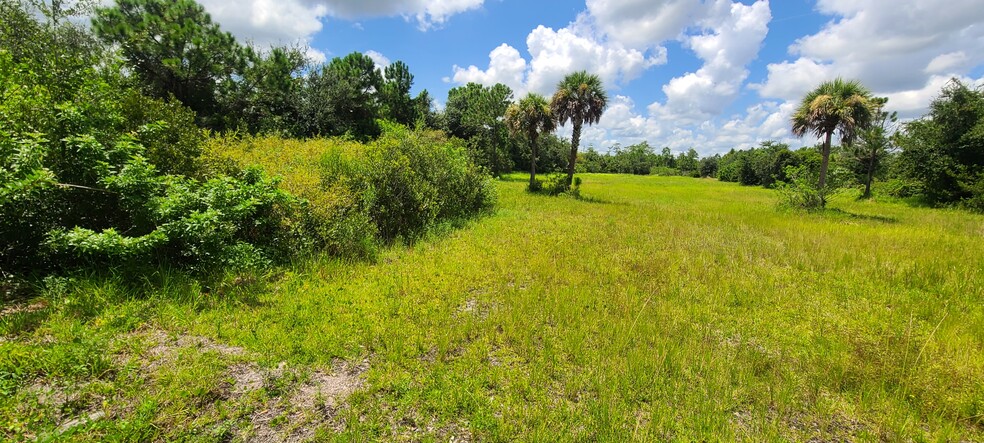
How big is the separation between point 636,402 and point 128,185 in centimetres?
647

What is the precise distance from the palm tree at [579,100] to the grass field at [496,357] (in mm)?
15585

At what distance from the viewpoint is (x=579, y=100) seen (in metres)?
20.3

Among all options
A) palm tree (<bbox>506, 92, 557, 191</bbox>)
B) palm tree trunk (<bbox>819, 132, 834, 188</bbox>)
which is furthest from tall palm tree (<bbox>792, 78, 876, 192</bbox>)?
palm tree (<bbox>506, 92, 557, 191</bbox>)

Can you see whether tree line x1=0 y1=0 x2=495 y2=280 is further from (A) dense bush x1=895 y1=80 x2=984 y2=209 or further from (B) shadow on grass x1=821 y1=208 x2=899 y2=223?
(A) dense bush x1=895 y1=80 x2=984 y2=209

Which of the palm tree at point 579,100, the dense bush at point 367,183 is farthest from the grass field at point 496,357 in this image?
the palm tree at point 579,100

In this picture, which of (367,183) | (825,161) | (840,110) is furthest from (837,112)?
(367,183)

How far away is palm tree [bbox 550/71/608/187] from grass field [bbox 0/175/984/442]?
51.1 feet

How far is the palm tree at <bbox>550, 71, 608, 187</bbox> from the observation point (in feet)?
65.9

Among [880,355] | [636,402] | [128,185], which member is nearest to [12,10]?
[128,185]

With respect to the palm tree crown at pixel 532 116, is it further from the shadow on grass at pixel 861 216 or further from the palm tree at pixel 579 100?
the shadow on grass at pixel 861 216

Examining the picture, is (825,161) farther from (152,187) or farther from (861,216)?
(152,187)

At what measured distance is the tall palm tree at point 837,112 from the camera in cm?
1523

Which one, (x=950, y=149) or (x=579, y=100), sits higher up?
(x=579, y=100)

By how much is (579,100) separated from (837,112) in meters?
11.5
